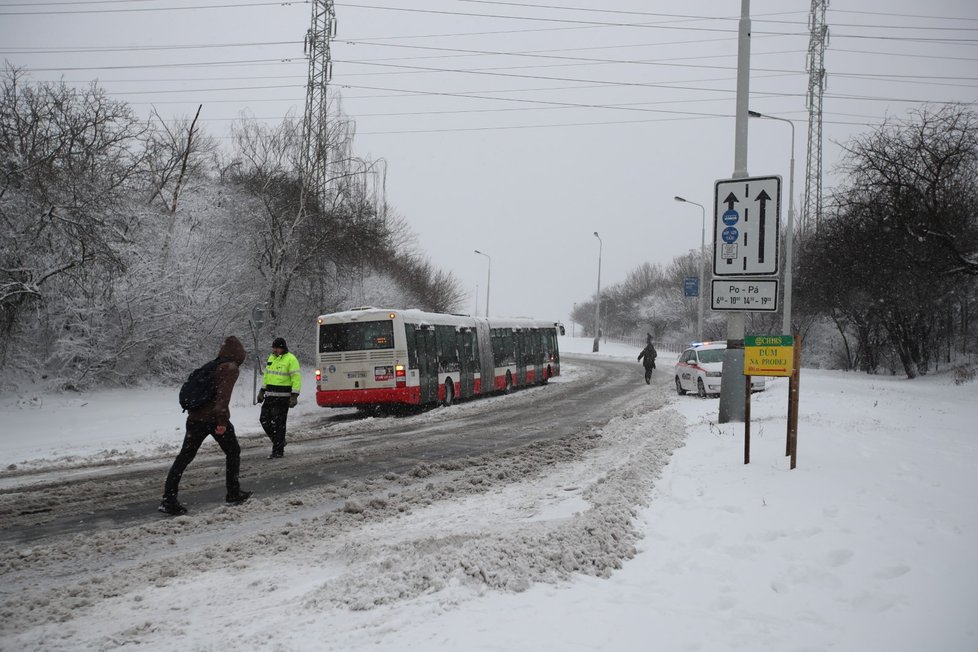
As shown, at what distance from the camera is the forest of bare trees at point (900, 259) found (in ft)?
76.4

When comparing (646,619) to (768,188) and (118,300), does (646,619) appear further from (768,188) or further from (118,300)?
(118,300)

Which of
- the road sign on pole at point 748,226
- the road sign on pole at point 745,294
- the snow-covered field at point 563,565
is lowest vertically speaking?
the snow-covered field at point 563,565

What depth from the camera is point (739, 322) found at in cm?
1151

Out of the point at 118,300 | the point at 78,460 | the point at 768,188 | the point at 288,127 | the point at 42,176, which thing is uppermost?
the point at 288,127

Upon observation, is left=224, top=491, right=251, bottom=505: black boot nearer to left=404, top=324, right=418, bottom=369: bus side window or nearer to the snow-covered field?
the snow-covered field

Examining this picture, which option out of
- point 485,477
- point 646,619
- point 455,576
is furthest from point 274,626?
point 485,477

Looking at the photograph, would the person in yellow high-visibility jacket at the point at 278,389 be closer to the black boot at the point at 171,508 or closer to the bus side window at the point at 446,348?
the black boot at the point at 171,508

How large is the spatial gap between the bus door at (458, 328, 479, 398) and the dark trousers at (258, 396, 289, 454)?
425 inches

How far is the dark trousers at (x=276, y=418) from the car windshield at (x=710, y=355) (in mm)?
14340

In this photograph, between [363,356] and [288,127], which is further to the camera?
[288,127]

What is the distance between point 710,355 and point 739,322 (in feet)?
35.9

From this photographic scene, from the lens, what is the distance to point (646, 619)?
13.9ft

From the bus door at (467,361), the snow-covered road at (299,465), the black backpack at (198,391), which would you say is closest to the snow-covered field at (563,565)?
the snow-covered road at (299,465)

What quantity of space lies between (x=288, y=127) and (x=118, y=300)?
1118 cm
